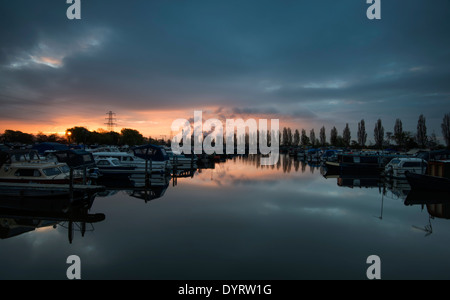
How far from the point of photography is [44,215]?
47.6 feet

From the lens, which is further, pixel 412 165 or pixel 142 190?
pixel 412 165

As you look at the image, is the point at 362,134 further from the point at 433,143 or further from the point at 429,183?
the point at 429,183

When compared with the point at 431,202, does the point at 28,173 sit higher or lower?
higher

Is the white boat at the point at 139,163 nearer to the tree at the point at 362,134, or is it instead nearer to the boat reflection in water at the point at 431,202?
the boat reflection in water at the point at 431,202

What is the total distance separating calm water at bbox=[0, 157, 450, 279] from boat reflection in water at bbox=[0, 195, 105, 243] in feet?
0.91

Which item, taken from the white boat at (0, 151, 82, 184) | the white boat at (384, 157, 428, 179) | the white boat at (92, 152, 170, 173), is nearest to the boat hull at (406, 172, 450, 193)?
the white boat at (384, 157, 428, 179)

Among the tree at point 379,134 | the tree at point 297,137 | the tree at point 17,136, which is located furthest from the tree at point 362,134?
the tree at point 17,136

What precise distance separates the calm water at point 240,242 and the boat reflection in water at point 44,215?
10.9 inches

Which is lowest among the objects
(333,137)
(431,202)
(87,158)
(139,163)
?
(431,202)

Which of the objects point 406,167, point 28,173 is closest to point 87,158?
point 28,173

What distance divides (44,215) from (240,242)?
11.6 m

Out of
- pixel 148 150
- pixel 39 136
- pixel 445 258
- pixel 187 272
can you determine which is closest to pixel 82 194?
pixel 187 272

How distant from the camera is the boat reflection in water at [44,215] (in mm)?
12773

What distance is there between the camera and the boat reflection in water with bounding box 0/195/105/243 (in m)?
12.8
